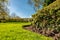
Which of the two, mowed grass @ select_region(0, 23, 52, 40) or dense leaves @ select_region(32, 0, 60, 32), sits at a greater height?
dense leaves @ select_region(32, 0, 60, 32)

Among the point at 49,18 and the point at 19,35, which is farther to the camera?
the point at 49,18

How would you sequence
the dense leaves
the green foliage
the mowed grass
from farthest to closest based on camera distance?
the green foliage < the dense leaves < the mowed grass

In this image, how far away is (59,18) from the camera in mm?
17125

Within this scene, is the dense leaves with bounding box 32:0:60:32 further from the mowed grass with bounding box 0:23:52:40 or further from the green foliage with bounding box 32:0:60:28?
the mowed grass with bounding box 0:23:52:40

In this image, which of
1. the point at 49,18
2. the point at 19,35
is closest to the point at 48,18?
the point at 49,18

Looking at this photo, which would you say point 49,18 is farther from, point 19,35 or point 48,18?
point 19,35

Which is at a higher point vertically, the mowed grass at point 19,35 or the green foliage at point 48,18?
the green foliage at point 48,18

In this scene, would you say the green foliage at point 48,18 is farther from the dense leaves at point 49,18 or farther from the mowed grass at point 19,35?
the mowed grass at point 19,35

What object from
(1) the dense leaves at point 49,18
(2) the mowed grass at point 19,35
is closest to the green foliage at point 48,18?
(1) the dense leaves at point 49,18

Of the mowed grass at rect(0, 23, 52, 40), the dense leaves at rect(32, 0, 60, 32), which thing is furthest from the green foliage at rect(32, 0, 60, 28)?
the mowed grass at rect(0, 23, 52, 40)

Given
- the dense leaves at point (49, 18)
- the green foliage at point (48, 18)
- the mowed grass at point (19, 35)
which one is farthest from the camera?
the green foliage at point (48, 18)

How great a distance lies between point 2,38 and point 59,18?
5797mm

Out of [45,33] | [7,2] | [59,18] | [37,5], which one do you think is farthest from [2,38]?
[37,5]

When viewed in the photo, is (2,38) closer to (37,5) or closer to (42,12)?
(42,12)
